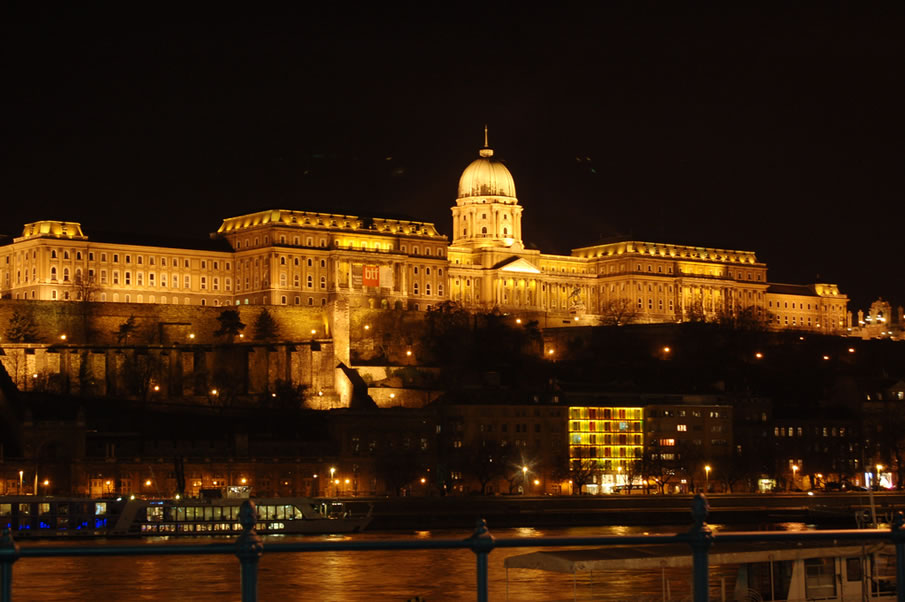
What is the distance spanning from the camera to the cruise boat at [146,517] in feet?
186

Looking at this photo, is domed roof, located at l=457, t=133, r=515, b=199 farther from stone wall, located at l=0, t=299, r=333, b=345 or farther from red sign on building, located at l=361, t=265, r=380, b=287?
stone wall, located at l=0, t=299, r=333, b=345

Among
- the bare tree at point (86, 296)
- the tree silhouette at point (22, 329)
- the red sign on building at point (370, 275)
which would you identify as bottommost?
the tree silhouette at point (22, 329)

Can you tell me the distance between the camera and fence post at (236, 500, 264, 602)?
435 inches

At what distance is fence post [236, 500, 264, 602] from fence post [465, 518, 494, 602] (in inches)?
56.6

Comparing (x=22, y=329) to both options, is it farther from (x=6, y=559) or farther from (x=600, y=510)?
(x=6, y=559)

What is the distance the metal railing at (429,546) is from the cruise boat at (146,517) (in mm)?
44501

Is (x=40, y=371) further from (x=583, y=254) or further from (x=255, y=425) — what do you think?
(x=583, y=254)

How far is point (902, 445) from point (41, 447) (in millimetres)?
46627

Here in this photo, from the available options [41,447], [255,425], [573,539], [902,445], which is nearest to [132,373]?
[255,425]

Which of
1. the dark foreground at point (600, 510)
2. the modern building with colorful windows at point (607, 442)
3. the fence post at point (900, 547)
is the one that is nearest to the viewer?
the fence post at point (900, 547)

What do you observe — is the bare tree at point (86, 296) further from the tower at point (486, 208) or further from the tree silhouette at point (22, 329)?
the tower at point (486, 208)

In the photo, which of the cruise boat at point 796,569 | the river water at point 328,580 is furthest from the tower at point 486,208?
the cruise boat at point 796,569

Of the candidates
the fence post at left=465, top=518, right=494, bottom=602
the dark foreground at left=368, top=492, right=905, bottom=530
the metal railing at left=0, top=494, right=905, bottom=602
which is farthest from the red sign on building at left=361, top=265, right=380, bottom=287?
the fence post at left=465, top=518, right=494, bottom=602

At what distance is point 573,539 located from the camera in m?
11.6
